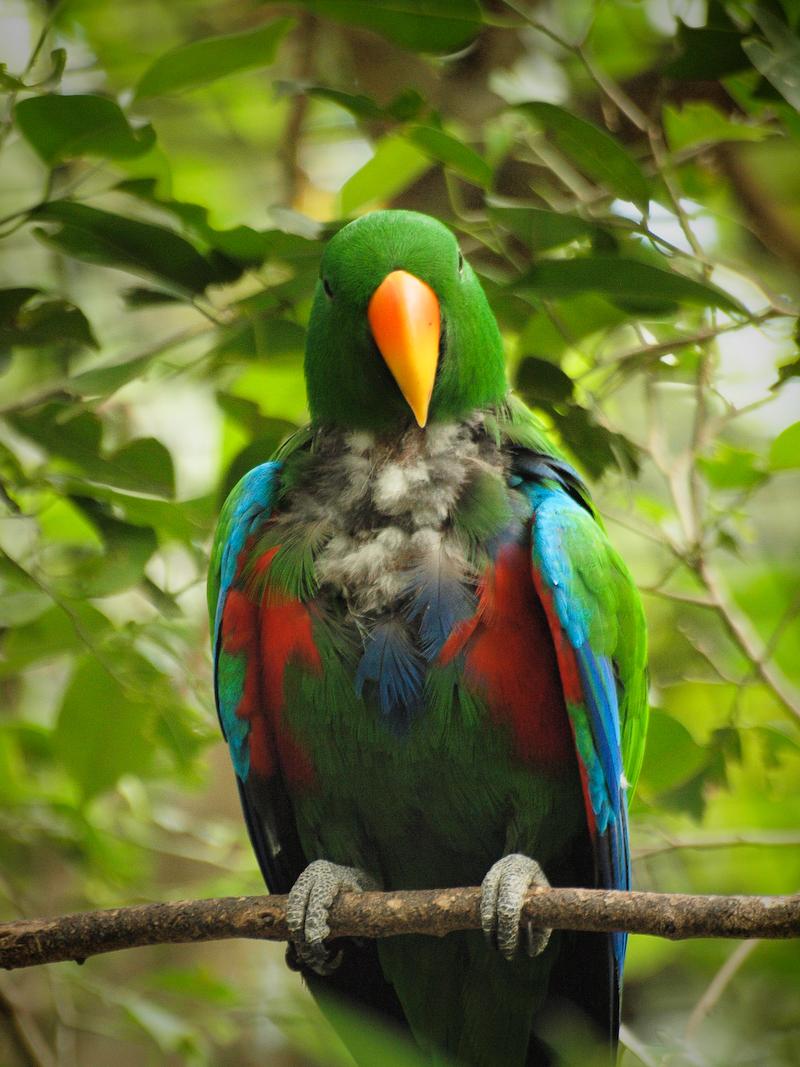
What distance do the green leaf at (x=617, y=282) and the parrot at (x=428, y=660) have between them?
5.6 inches

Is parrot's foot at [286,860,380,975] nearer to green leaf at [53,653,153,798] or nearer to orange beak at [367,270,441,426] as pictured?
green leaf at [53,653,153,798]

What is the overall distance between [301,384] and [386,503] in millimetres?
900

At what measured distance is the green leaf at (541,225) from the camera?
6.22 ft

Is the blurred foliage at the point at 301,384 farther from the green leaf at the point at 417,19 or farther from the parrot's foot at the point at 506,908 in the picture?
the parrot's foot at the point at 506,908

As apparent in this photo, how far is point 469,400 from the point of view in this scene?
1977mm

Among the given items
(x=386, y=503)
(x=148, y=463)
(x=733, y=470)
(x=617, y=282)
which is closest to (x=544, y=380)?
(x=617, y=282)

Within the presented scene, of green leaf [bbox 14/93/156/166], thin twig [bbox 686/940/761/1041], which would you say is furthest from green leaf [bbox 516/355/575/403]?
thin twig [bbox 686/940/761/1041]

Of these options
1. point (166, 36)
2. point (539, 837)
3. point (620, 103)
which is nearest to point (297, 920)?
point (539, 837)

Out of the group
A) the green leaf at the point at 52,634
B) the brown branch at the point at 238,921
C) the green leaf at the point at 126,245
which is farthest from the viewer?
the green leaf at the point at 52,634

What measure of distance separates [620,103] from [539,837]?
1.36m

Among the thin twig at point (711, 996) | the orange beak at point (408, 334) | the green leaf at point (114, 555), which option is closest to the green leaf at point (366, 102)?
the orange beak at point (408, 334)

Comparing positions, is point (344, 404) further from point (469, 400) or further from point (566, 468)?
point (566, 468)

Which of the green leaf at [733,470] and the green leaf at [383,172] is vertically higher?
the green leaf at [383,172]

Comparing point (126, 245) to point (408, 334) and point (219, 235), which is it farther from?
point (408, 334)
